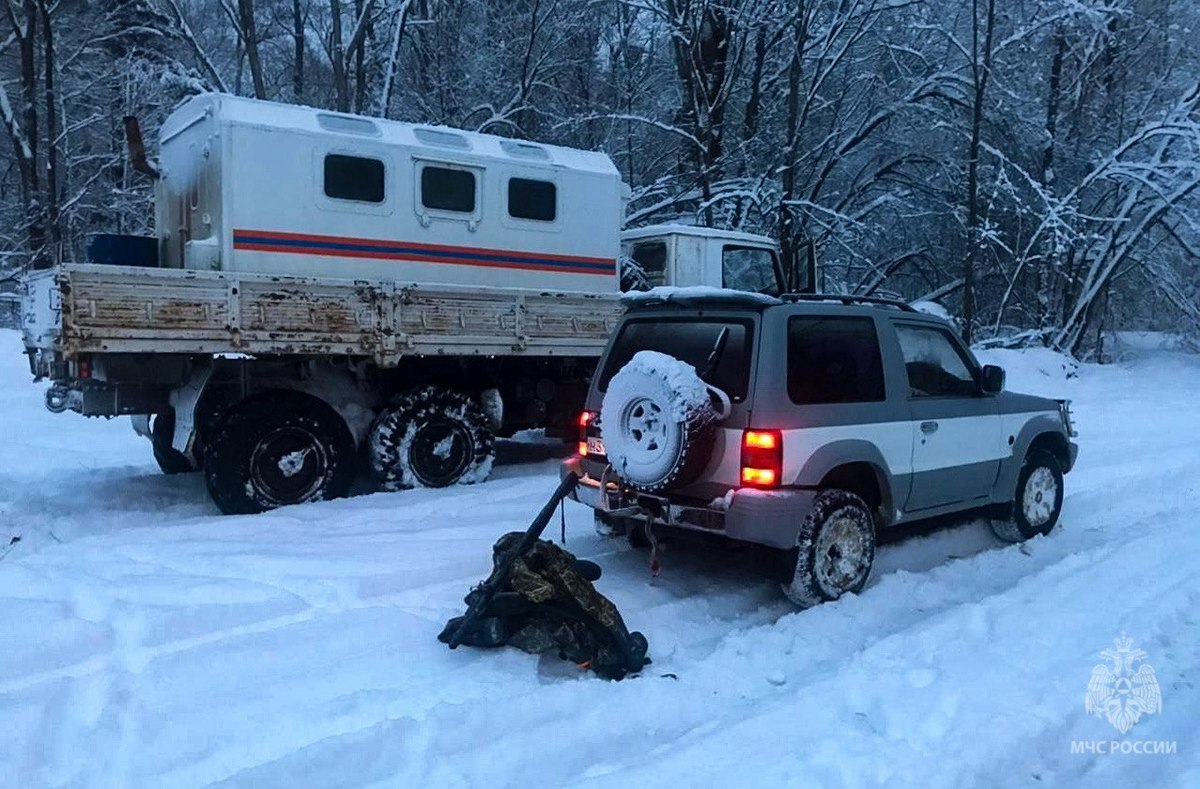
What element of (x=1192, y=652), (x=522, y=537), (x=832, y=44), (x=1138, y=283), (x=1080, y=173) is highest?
(x=832, y=44)

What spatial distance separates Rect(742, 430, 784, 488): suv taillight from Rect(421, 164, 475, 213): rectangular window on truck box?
5.18 meters

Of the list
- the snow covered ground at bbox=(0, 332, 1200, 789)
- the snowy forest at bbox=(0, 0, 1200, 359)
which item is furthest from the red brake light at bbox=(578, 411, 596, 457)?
the snowy forest at bbox=(0, 0, 1200, 359)

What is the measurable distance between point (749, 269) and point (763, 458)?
246 inches

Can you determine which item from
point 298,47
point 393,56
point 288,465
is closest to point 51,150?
point 298,47

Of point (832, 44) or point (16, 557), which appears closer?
point (16, 557)

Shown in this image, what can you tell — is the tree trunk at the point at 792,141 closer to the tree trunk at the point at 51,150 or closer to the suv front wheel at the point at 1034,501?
the suv front wheel at the point at 1034,501

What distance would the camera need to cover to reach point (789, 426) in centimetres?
525

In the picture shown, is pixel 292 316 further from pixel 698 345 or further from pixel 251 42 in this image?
pixel 251 42

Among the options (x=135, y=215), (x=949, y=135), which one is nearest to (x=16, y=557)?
(x=135, y=215)

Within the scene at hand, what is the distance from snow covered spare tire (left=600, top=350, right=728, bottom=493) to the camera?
5.16 m

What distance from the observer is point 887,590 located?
226 inches

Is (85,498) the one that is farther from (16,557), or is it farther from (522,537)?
(522,537)

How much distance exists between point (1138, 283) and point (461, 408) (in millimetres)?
19100

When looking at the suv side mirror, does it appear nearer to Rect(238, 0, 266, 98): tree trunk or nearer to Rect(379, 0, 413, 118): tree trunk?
Rect(379, 0, 413, 118): tree trunk
